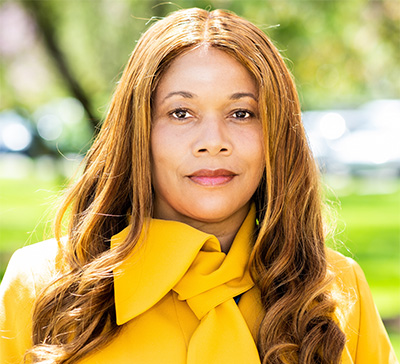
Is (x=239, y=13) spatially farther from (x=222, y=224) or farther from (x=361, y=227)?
(x=361, y=227)

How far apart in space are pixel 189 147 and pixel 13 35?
7.81 meters

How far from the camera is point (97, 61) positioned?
9.43 m

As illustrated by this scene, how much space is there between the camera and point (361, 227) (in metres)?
12.4

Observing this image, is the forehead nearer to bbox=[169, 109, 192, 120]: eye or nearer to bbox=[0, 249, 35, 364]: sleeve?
bbox=[169, 109, 192, 120]: eye

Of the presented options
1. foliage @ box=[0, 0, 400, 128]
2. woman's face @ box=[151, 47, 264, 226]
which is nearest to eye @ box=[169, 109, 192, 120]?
woman's face @ box=[151, 47, 264, 226]

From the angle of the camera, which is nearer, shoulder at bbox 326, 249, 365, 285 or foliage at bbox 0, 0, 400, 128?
shoulder at bbox 326, 249, 365, 285

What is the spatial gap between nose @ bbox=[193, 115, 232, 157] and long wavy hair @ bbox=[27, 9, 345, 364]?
0.17 metres

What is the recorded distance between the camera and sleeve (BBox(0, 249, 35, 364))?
2482 mm

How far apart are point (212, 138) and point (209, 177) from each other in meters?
0.14

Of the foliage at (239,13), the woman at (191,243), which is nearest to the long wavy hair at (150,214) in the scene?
the woman at (191,243)

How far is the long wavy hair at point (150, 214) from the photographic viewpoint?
2.50 meters

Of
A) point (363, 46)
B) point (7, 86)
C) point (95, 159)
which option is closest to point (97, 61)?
point (7, 86)

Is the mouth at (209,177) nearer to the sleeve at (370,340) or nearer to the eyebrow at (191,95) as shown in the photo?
the eyebrow at (191,95)

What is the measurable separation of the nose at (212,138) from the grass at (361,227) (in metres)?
0.73
